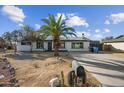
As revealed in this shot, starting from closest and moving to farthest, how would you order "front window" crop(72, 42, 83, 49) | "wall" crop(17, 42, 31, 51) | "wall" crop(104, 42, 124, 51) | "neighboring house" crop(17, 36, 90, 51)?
"wall" crop(104, 42, 124, 51), "neighboring house" crop(17, 36, 90, 51), "wall" crop(17, 42, 31, 51), "front window" crop(72, 42, 83, 49)

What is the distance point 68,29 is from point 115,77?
13.2 meters

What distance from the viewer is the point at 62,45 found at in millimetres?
32969

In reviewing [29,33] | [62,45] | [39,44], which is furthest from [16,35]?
[62,45]

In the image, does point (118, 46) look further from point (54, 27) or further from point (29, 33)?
point (54, 27)

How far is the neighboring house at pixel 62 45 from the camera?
32.5 metres

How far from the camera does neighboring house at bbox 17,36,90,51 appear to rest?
3250 cm

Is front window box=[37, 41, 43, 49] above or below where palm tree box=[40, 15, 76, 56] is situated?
below

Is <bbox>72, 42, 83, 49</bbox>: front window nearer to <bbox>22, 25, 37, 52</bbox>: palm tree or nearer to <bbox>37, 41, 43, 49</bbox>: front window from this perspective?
<bbox>37, 41, 43, 49</bbox>: front window

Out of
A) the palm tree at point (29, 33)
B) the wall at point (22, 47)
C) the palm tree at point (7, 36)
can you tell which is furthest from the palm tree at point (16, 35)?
A: the palm tree at point (29, 33)

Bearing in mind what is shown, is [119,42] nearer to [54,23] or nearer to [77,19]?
[77,19]

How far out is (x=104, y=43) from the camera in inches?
1480

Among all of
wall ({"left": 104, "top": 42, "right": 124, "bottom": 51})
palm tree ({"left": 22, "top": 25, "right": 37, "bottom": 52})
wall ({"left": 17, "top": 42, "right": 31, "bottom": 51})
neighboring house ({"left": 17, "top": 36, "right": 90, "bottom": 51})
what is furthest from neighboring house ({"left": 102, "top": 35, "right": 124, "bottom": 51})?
wall ({"left": 17, "top": 42, "right": 31, "bottom": 51})

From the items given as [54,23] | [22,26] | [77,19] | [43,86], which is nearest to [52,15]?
→ [54,23]

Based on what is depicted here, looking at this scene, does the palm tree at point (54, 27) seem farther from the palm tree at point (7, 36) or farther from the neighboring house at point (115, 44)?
the palm tree at point (7, 36)
